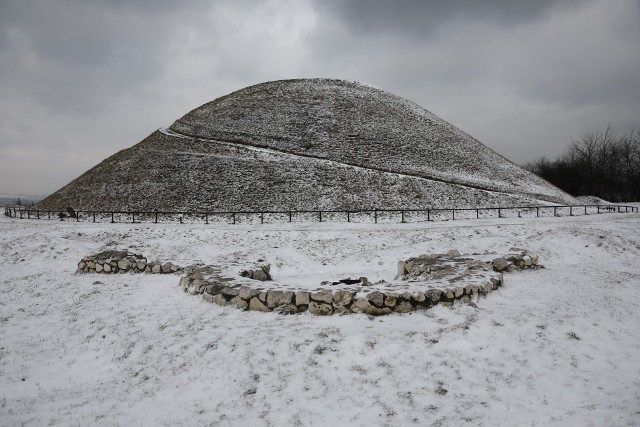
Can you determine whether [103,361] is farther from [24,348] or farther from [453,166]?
[453,166]

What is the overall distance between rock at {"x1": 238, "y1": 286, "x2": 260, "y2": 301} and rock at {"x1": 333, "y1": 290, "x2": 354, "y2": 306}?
6.20 ft

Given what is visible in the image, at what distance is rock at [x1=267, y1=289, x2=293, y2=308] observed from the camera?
8.60m

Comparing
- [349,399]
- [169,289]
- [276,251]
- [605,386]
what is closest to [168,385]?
[349,399]

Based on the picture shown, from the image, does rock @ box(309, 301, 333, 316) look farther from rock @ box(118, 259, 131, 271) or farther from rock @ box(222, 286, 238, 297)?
rock @ box(118, 259, 131, 271)

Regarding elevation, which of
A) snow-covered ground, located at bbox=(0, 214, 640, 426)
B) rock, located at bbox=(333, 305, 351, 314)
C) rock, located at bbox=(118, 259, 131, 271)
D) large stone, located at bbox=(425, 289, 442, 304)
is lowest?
snow-covered ground, located at bbox=(0, 214, 640, 426)

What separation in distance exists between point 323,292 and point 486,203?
3380 cm

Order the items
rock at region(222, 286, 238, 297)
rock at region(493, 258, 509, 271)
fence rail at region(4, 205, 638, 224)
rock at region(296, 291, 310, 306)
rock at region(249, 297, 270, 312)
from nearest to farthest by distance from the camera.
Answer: rock at region(296, 291, 310, 306), rock at region(249, 297, 270, 312), rock at region(222, 286, 238, 297), rock at region(493, 258, 509, 271), fence rail at region(4, 205, 638, 224)

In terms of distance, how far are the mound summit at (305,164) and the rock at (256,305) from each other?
25388 mm

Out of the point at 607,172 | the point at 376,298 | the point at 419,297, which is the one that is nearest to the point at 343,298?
the point at 376,298

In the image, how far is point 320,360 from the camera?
6422mm

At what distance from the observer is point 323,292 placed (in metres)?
8.45

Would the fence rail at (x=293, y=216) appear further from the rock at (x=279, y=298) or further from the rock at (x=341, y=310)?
the rock at (x=341, y=310)

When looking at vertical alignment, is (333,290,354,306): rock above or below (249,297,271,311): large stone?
above

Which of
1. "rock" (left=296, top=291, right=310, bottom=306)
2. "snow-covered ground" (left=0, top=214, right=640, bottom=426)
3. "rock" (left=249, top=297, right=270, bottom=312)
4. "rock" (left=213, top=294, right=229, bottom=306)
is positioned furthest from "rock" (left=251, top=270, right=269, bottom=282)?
"rock" (left=296, top=291, right=310, bottom=306)
